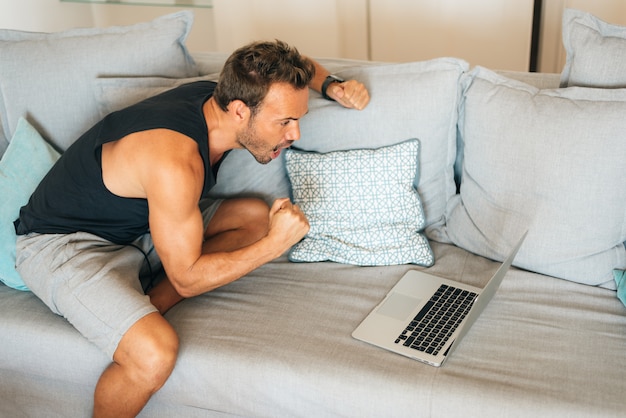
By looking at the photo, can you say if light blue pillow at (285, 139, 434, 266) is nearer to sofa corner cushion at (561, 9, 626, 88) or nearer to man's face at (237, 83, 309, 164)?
man's face at (237, 83, 309, 164)

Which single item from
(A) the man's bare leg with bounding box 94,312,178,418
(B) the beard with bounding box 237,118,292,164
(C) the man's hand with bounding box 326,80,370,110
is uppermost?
(C) the man's hand with bounding box 326,80,370,110

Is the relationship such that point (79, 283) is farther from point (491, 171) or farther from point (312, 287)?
point (491, 171)

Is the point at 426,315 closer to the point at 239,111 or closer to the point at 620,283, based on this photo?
the point at 620,283

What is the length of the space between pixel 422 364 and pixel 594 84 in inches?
33.7

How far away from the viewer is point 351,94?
188 centimetres

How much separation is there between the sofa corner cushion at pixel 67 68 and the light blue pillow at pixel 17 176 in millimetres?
71

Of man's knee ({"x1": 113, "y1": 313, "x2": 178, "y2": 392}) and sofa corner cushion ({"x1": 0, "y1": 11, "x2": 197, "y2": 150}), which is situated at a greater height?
sofa corner cushion ({"x1": 0, "y1": 11, "x2": 197, "y2": 150})

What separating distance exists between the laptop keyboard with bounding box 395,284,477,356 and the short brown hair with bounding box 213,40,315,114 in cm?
63

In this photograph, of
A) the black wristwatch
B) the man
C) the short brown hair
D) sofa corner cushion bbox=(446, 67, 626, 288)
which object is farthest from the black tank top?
sofa corner cushion bbox=(446, 67, 626, 288)

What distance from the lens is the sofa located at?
1.52 metres

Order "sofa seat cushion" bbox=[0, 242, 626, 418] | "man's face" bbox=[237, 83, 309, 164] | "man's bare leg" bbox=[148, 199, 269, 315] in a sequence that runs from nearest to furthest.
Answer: "sofa seat cushion" bbox=[0, 242, 626, 418] < "man's face" bbox=[237, 83, 309, 164] < "man's bare leg" bbox=[148, 199, 269, 315]

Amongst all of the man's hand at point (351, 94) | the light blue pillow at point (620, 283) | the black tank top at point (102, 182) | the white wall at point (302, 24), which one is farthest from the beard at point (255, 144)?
the white wall at point (302, 24)

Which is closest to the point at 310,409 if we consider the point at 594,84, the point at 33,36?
the point at 594,84

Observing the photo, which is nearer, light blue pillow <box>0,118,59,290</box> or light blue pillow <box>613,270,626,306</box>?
light blue pillow <box>613,270,626,306</box>
